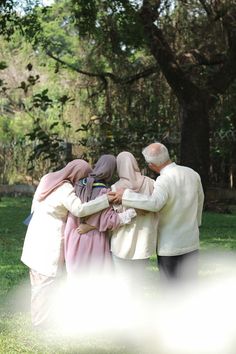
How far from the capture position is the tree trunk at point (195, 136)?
15.5 metres

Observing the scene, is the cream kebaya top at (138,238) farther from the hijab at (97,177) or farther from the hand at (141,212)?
the hijab at (97,177)

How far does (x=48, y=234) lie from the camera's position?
603 cm

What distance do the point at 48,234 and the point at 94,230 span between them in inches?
16.3

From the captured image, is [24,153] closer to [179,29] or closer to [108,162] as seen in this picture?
[179,29]

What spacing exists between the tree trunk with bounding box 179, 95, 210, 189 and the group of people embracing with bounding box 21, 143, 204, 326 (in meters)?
9.66

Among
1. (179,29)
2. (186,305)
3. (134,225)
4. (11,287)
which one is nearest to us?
(134,225)

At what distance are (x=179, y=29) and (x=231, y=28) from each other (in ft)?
6.59

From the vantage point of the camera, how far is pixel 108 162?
231 inches

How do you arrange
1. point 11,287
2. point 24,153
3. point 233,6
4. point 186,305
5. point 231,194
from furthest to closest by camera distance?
point 24,153, point 231,194, point 233,6, point 11,287, point 186,305

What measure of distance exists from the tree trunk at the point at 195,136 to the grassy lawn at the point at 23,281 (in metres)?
1.21

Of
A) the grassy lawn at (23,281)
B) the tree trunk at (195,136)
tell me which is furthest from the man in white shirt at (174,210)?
the tree trunk at (195,136)

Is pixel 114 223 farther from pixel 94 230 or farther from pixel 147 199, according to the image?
pixel 147 199

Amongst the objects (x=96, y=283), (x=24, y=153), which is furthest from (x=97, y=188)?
(x=24, y=153)

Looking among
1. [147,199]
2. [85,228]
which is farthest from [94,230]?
[147,199]
